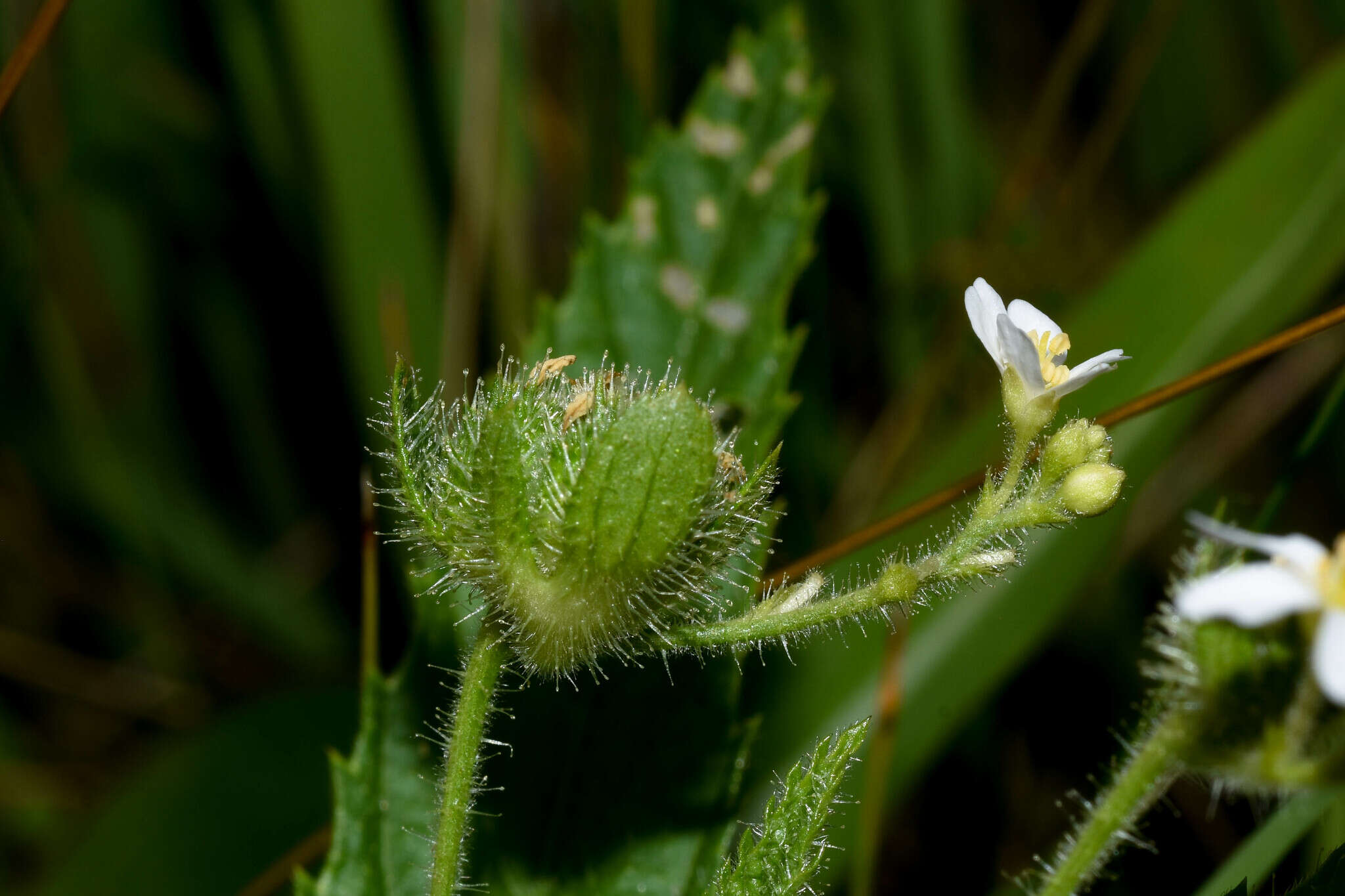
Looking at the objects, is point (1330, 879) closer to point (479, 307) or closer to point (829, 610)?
point (829, 610)

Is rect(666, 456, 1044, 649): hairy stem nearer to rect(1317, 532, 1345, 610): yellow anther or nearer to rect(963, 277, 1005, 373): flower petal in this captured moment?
rect(963, 277, 1005, 373): flower petal

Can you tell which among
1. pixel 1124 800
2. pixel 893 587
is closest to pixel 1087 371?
pixel 893 587

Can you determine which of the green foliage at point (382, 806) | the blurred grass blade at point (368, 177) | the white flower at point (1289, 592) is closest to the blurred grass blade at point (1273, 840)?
the white flower at point (1289, 592)

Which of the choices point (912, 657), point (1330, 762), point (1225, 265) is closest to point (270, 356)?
point (912, 657)

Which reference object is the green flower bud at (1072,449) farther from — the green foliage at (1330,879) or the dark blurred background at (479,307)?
the dark blurred background at (479,307)

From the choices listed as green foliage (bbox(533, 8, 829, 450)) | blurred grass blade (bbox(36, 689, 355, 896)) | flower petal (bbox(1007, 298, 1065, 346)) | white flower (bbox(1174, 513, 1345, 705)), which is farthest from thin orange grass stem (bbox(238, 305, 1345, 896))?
blurred grass blade (bbox(36, 689, 355, 896))
